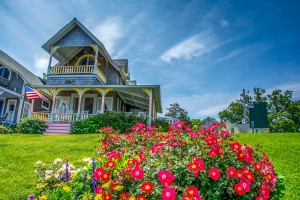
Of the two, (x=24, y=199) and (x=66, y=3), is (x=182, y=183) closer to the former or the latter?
(x=24, y=199)

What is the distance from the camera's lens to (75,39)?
57.6ft

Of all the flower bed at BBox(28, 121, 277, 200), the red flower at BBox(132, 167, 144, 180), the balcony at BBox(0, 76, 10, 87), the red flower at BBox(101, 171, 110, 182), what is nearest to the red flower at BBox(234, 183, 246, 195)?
the flower bed at BBox(28, 121, 277, 200)

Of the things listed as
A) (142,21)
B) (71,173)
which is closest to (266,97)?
(142,21)

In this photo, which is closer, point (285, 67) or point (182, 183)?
point (182, 183)

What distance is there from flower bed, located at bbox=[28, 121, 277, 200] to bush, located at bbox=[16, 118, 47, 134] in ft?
37.7

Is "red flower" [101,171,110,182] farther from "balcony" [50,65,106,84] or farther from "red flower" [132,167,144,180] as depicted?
"balcony" [50,65,106,84]

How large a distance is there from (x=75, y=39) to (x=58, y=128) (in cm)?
729

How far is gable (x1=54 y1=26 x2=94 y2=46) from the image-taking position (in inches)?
685

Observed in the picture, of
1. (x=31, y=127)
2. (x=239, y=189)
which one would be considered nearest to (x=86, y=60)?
(x=31, y=127)

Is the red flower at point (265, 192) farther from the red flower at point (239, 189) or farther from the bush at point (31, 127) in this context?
the bush at point (31, 127)

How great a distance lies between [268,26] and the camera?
29.6 feet

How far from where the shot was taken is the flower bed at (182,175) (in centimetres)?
223

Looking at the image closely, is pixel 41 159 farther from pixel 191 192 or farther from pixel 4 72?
pixel 4 72

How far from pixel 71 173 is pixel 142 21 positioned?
21.5ft
